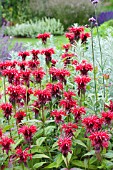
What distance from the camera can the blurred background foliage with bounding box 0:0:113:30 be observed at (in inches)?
540

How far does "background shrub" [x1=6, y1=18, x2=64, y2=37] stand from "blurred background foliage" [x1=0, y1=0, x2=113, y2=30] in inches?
27.1

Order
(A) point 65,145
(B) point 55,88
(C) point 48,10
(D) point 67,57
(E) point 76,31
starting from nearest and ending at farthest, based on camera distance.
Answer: (A) point 65,145, (B) point 55,88, (E) point 76,31, (D) point 67,57, (C) point 48,10

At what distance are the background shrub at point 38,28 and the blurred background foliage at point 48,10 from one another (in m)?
0.69

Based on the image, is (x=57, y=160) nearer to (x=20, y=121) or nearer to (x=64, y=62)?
(x=20, y=121)

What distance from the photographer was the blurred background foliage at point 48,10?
13711mm

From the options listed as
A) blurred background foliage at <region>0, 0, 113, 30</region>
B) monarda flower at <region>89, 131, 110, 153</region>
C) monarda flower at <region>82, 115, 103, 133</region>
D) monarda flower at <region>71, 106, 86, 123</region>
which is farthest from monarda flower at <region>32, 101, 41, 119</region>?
blurred background foliage at <region>0, 0, 113, 30</region>

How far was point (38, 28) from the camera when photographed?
42.1 feet

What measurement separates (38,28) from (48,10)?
5.67 ft

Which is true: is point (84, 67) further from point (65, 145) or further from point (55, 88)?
point (65, 145)

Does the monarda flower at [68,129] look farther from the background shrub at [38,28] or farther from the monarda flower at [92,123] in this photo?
the background shrub at [38,28]

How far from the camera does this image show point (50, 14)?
1434 cm

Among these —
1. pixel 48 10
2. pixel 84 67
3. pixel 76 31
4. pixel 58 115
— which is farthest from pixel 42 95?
pixel 48 10

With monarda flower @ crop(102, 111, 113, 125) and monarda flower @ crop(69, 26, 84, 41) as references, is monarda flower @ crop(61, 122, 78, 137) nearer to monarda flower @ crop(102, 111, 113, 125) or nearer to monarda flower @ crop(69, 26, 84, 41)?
monarda flower @ crop(102, 111, 113, 125)

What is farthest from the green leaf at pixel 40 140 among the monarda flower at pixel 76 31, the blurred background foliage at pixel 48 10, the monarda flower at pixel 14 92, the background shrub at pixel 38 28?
the blurred background foliage at pixel 48 10
